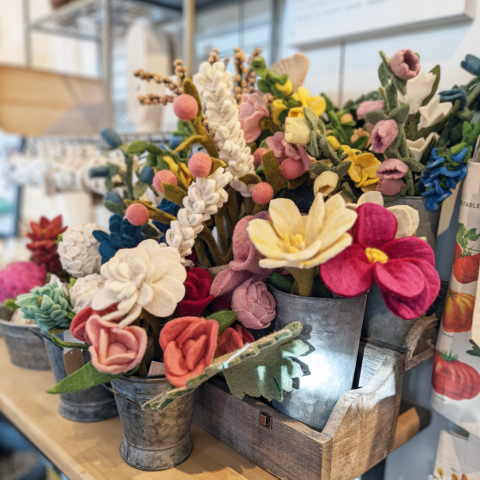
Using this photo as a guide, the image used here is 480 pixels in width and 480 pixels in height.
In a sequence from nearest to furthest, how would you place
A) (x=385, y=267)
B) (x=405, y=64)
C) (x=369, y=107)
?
(x=385, y=267) < (x=405, y=64) < (x=369, y=107)

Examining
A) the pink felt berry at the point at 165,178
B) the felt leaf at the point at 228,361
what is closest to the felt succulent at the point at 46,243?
the pink felt berry at the point at 165,178

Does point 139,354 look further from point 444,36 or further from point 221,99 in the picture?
point 444,36

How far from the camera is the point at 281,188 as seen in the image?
0.49m

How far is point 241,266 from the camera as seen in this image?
1.37ft

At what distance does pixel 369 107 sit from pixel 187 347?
1.33ft

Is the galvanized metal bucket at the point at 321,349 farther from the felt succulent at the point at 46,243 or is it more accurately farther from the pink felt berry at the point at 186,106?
the felt succulent at the point at 46,243

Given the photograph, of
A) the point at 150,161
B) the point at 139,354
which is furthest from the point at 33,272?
the point at 139,354

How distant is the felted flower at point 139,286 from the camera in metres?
0.37

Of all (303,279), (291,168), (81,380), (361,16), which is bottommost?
(81,380)

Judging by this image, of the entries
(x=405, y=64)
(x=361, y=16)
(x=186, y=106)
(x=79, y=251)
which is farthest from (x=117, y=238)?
(x=361, y=16)

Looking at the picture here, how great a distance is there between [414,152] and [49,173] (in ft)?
3.34

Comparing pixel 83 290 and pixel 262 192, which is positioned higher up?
pixel 262 192

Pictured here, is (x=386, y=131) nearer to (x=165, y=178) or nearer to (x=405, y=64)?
(x=405, y=64)

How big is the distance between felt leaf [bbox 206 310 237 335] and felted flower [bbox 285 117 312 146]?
0.19 meters
